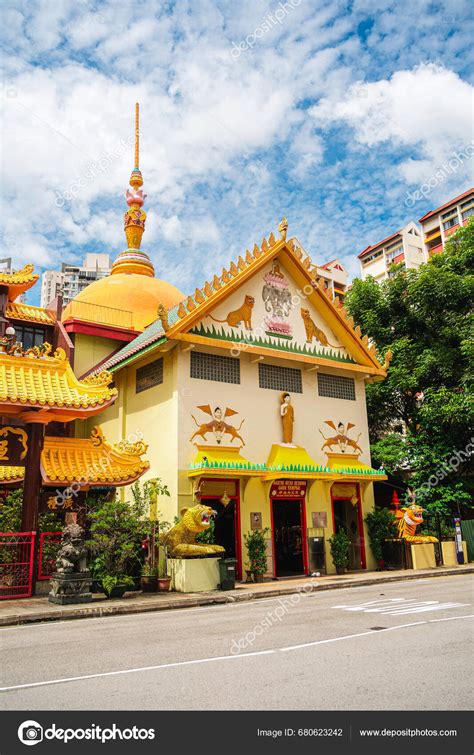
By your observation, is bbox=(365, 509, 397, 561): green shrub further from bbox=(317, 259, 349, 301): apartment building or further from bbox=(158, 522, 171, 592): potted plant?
bbox=(317, 259, 349, 301): apartment building

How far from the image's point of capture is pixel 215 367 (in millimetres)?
21172

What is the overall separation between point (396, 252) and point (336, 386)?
222 feet

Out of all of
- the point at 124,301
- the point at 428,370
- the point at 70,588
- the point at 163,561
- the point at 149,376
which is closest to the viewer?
the point at 70,588

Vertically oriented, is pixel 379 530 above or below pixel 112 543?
above

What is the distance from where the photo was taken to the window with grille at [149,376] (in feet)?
69.8

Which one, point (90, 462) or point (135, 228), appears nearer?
point (90, 462)

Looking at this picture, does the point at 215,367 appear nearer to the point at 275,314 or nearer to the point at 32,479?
the point at 275,314

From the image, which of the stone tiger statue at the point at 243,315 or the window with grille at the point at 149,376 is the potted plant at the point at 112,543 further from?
the stone tiger statue at the point at 243,315

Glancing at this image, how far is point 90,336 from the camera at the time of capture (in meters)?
26.3

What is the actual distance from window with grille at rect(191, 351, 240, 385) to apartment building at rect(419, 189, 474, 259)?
6346 cm

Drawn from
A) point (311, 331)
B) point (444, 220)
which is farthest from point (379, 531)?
point (444, 220)

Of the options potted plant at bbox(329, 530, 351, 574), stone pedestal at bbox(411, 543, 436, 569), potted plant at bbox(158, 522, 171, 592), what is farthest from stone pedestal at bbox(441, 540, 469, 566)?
potted plant at bbox(158, 522, 171, 592)

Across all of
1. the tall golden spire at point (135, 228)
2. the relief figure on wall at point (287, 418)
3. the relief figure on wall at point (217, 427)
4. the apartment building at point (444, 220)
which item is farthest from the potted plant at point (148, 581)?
the apartment building at point (444, 220)

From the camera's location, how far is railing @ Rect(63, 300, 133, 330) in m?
27.1
